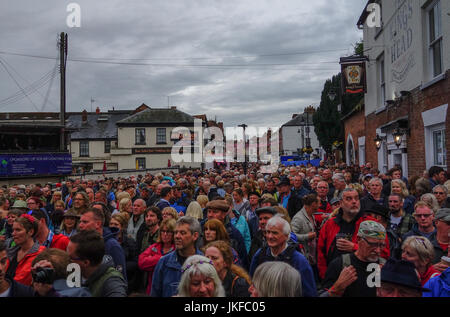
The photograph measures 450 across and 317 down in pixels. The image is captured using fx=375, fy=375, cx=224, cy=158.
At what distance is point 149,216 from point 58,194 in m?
4.73

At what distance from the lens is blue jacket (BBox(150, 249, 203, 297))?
343 cm

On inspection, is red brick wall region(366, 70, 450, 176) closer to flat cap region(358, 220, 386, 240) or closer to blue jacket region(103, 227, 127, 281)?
flat cap region(358, 220, 386, 240)

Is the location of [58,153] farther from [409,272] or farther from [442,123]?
[409,272]

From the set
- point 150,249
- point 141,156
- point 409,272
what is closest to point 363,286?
point 409,272

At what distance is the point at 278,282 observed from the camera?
2475mm

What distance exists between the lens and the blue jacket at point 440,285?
2.90 meters

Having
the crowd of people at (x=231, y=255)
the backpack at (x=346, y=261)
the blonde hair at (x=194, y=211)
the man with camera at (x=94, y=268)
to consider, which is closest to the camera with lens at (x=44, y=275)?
the crowd of people at (x=231, y=255)

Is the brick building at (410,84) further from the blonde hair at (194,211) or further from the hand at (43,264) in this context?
the hand at (43,264)

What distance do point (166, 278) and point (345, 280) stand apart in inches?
62.4

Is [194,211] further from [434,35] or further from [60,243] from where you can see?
[434,35]

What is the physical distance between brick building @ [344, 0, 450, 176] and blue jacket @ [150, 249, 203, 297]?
27.1 feet

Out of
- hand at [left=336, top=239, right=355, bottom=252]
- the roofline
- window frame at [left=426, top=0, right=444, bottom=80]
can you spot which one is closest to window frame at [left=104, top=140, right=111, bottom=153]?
the roofline

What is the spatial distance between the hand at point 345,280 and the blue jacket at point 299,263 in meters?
0.21

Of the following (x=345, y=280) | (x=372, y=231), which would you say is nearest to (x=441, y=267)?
(x=372, y=231)
